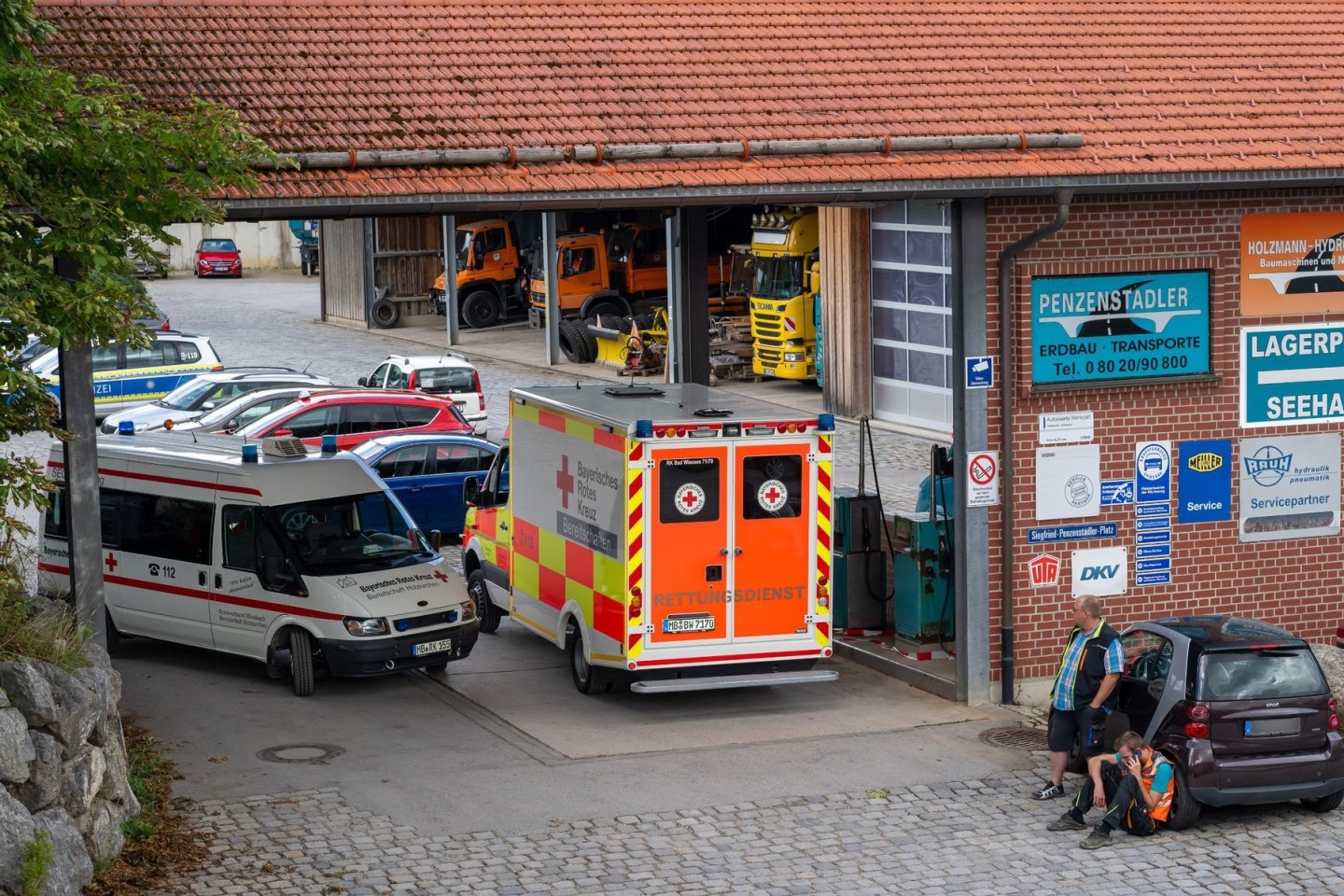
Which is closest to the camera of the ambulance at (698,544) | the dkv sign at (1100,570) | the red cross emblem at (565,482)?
the ambulance at (698,544)

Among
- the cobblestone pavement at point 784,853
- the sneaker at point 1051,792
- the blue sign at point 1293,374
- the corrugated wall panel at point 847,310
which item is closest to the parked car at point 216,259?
the corrugated wall panel at point 847,310

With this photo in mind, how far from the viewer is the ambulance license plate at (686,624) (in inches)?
585

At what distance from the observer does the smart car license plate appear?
39.7 feet

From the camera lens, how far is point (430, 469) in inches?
906

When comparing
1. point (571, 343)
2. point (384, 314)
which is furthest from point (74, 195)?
point (384, 314)

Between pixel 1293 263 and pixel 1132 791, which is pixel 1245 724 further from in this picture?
pixel 1293 263

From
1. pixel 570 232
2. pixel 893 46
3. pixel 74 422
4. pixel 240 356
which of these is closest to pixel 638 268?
pixel 570 232

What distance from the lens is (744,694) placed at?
52.5ft

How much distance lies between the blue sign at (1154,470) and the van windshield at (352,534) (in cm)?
647

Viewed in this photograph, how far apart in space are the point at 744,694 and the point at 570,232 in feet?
104

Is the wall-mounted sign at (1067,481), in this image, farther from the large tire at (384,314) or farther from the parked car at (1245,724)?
the large tire at (384,314)

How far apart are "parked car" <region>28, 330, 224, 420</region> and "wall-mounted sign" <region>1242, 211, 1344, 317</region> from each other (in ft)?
65.7

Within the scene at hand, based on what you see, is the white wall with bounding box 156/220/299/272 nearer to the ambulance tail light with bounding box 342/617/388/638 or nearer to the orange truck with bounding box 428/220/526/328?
the orange truck with bounding box 428/220/526/328

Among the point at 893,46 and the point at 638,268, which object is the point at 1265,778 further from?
the point at 638,268
